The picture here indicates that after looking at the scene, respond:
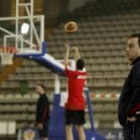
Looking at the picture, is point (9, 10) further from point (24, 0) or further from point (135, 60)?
point (135, 60)

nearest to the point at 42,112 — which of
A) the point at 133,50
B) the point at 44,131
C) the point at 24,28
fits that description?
the point at 44,131

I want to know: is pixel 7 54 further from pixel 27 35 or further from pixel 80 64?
pixel 80 64

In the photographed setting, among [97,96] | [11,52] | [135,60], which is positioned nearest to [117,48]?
[97,96]

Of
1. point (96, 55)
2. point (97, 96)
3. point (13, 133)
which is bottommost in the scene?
point (13, 133)

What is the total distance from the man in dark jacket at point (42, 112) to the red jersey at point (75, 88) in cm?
98

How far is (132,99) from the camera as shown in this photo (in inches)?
145

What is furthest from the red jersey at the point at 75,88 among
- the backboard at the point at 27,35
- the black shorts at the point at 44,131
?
the black shorts at the point at 44,131

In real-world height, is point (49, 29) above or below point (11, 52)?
above

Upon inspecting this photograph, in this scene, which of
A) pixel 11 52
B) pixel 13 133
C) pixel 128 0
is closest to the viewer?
pixel 11 52

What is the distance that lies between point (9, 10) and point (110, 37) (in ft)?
9.57

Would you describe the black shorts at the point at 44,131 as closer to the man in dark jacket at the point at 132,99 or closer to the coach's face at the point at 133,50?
the man in dark jacket at the point at 132,99

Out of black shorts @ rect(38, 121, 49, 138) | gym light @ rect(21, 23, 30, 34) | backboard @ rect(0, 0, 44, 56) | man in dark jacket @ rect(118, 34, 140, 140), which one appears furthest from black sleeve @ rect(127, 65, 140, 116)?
black shorts @ rect(38, 121, 49, 138)

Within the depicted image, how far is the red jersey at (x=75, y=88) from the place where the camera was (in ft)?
27.4

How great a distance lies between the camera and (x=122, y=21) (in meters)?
15.2
